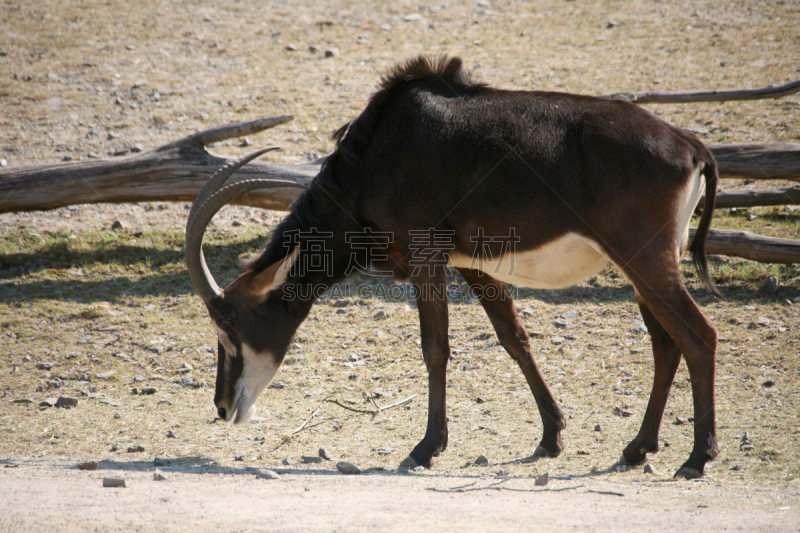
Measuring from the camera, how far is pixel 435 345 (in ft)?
16.8

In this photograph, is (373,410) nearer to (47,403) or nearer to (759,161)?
(47,403)

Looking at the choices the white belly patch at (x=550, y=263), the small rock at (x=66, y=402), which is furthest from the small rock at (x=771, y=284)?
the small rock at (x=66, y=402)

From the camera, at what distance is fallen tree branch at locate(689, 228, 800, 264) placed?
24.9 ft

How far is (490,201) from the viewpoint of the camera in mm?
4809

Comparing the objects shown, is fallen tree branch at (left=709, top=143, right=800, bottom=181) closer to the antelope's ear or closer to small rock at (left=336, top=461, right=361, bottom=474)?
the antelope's ear

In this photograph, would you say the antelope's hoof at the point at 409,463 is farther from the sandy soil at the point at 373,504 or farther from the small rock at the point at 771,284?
the small rock at the point at 771,284

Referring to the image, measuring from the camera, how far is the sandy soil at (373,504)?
337 centimetres

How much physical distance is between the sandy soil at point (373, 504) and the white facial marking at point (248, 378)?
81 cm

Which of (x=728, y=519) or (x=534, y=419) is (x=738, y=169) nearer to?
(x=534, y=419)

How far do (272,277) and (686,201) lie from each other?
10.1 ft

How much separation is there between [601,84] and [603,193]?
8272mm

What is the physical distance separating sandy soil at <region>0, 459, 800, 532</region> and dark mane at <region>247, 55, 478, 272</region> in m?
1.84

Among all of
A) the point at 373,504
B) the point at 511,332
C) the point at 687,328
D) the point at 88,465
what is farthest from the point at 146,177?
the point at 687,328

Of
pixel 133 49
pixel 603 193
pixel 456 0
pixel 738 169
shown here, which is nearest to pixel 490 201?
pixel 603 193
